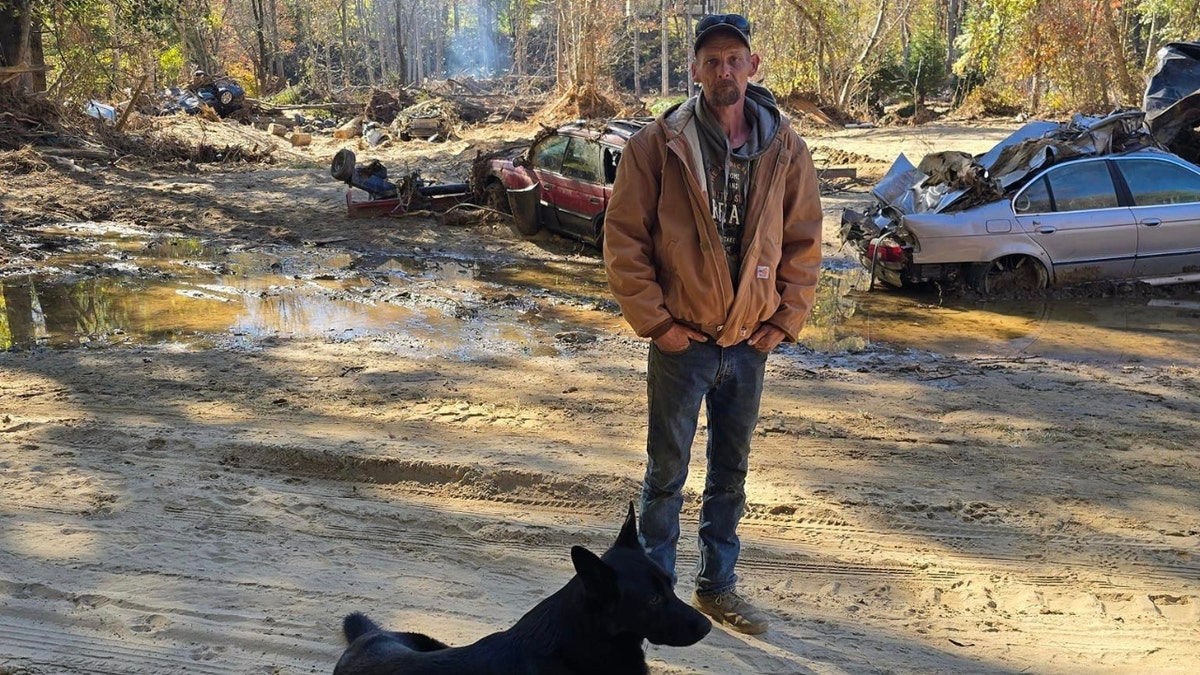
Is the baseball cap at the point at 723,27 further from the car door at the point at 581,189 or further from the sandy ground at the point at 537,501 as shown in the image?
the car door at the point at 581,189

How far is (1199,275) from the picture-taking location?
34.2 ft

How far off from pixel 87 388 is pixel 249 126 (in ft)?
82.3

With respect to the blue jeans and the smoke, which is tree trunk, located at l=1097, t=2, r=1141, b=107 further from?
the smoke

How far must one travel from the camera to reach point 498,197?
49.0ft

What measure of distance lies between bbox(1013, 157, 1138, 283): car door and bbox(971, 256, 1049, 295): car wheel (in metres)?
0.31

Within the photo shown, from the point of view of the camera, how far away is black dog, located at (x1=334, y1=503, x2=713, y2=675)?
2648 mm

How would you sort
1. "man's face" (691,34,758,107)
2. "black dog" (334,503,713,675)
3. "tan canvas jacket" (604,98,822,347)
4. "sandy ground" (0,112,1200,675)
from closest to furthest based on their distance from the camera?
"black dog" (334,503,713,675), "man's face" (691,34,758,107), "tan canvas jacket" (604,98,822,347), "sandy ground" (0,112,1200,675)

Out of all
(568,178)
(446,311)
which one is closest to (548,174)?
(568,178)

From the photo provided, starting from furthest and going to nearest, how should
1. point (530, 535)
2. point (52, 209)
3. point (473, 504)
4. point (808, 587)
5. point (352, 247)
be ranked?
point (52, 209) < point (352, 247) < point (473, 504) < point (530, 535) < point (808, 587)

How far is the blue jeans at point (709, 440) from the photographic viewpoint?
11.4 feet

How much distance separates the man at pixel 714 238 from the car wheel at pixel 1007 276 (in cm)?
784

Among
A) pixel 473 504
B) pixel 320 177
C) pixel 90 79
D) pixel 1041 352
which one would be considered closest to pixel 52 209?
pixel 320 177

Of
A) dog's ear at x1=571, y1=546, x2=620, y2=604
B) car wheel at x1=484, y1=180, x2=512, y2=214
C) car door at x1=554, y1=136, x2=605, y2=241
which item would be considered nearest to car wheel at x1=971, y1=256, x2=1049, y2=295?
car door at x1=554, y1=136, x2=605, y2=241

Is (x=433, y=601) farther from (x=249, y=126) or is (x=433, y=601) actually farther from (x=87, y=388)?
(x=249, y=126)
